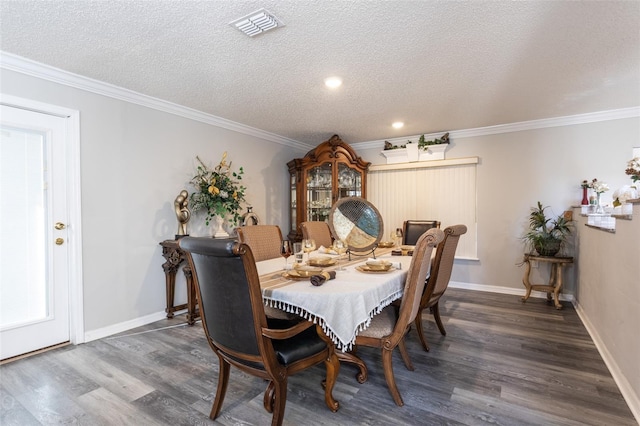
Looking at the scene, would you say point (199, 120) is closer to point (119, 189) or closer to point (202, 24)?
point (119, 189)

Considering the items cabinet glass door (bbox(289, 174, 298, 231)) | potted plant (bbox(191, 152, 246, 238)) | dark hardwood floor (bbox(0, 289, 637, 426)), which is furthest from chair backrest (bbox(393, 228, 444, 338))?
cabinet glass door (bbox(289, 174, 298, 231))

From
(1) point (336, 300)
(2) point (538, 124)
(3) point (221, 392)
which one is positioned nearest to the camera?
(1) point (336, 300)

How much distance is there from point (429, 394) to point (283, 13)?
2.44 metres

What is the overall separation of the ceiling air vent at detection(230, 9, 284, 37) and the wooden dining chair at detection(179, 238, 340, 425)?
4.38 feet

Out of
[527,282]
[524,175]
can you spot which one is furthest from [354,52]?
[527,282]

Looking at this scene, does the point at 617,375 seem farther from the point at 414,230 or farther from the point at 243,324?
the point at 243,324

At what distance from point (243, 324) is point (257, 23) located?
1723 millimetres

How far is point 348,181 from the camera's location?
4922mm

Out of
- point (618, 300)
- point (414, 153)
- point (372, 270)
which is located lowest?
point (618, 300)

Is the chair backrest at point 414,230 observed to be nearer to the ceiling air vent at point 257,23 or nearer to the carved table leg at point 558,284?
the carved table leg at point 558,284

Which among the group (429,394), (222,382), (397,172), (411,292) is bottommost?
(429,394)

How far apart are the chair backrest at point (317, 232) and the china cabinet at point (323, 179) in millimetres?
1210

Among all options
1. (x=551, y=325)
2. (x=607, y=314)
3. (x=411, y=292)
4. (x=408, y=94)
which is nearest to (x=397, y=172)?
(x=408, y=94)

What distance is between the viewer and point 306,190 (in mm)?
4871
